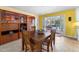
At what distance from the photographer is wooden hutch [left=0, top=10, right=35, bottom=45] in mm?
4682

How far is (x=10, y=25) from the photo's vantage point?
5266mm

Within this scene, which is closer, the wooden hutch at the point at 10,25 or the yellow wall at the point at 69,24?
the wooden hutch at the point at 10,25

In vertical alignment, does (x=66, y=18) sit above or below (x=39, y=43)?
above

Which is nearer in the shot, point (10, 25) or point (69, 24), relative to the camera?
point (10, 25)

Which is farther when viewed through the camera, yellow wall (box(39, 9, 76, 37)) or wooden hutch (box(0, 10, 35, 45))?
yellow wall (box(39, 9, 76, 37))

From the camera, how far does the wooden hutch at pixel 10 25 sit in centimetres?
468

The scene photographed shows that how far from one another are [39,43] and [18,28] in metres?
3.47

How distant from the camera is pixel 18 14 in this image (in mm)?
5922
